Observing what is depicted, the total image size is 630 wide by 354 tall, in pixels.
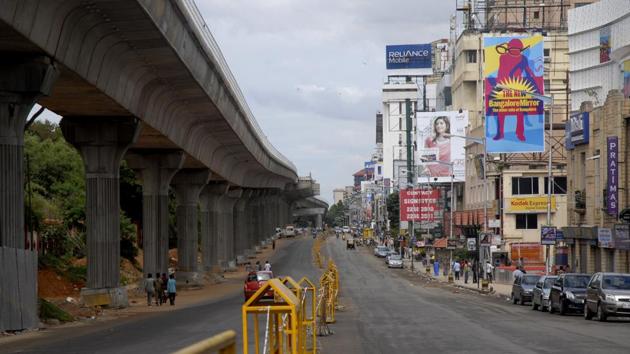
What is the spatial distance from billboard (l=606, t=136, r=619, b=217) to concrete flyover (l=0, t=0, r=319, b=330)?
18635mm

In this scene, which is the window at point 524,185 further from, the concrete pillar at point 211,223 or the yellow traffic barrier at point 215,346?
the yellow traffic barrier at point 215,346

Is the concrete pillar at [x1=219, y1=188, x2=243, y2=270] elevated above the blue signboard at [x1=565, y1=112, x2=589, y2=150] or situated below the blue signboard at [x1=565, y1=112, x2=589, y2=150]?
below

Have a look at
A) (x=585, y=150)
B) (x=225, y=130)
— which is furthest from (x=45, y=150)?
(x=585, y=150)

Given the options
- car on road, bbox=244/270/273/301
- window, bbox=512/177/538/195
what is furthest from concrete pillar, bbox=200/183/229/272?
car on road, bbox=244/270/273/301

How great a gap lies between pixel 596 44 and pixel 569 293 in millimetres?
67756

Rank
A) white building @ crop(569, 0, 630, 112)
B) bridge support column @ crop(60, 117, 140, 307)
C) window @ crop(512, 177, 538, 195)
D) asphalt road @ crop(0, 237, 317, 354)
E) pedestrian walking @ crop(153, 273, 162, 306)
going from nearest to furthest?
asphalt road @ crop(0, 237, 317, 354), bridge support column @ crop(60, 117, 140, 307), pedestrian walking @ crop(153, 273, 162, 306), window @ crop(512, 177, 538, 195), white building @ crop(569, 0, 630, 112)

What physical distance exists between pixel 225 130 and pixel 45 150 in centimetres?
2263

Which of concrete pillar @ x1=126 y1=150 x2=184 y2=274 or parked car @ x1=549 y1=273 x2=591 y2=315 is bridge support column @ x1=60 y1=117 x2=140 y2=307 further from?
parked car @ x1=549 y1=273 x2=591 y2=315

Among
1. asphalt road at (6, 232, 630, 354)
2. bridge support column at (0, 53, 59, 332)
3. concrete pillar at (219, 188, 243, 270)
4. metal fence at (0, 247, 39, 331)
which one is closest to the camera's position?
asphalt road at (6, 232, 630, 354)

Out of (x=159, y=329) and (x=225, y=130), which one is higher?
(x=225, y=130)

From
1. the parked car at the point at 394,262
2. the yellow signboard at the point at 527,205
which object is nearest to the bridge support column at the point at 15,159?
the yellow signboard at the point at 527,205

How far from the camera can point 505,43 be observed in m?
93.0

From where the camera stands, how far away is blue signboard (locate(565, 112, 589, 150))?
59906 millimetres

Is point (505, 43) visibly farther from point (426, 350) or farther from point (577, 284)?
point (426, 350)
